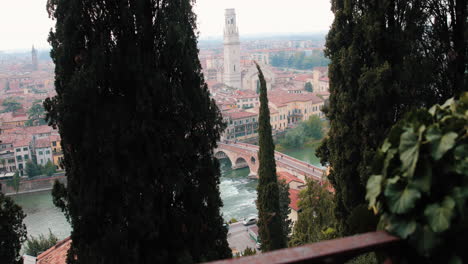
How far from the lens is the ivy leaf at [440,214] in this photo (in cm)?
76

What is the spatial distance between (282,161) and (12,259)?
1649cm

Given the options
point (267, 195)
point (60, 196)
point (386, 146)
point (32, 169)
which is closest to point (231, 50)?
point (32, 169)

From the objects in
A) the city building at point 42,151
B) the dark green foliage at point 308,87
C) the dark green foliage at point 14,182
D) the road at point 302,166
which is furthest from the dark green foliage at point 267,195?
the dark green foliage at point 308,87

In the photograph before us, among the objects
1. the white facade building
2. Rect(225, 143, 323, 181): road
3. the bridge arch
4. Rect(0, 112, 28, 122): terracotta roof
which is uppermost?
Rect(0, 112, 28, 122): terracotta roof

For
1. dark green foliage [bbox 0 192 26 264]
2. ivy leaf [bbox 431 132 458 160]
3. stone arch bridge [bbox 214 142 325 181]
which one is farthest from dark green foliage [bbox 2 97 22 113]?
ivy leaf [bbox 431 132 458 160]

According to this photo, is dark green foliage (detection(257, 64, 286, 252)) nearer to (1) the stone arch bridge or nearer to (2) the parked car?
(2) the parked car

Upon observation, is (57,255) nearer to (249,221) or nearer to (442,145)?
(442,145)

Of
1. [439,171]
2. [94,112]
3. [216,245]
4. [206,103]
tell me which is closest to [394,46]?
[206,103]

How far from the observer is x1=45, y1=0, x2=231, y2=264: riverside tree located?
9.00 feet

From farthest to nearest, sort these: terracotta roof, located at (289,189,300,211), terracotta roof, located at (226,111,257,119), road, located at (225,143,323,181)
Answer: terracotta roof, located at (226,111,257,119) < road, located at (225,143,323,181) < terracotta roof, located at (289,189,300,211)

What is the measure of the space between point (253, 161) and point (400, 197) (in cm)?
2098

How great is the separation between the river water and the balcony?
13917 mm

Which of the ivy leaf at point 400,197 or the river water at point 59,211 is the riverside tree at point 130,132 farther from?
the river water at point 59,211

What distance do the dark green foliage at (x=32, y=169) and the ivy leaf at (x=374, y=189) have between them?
20.2 metres
